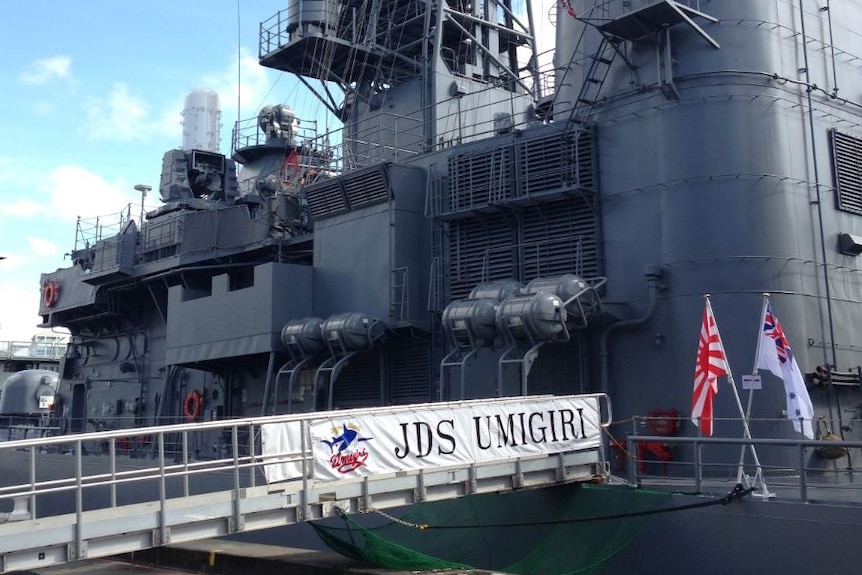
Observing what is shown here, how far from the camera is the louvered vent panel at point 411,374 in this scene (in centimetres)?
1697

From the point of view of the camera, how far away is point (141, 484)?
1852 centimetres

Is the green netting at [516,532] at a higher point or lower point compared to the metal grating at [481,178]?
lower

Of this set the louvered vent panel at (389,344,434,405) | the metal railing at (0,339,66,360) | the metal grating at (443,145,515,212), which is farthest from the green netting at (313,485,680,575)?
the metal railing at (0,339,66,360)

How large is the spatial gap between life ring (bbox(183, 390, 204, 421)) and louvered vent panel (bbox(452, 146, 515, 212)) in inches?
344

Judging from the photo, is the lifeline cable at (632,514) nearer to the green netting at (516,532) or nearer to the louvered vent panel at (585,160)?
the green netting at (516,532)

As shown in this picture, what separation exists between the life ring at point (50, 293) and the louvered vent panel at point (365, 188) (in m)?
13.9

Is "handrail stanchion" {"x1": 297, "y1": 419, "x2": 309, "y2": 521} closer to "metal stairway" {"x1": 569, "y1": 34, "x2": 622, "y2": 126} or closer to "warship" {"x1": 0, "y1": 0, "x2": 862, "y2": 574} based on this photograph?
"warship" {"x1": 0, "y1": 0, "x2": 862, "y2": 574}

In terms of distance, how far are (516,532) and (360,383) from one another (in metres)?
7.09

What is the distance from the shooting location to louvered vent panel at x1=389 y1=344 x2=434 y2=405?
17.0 metres

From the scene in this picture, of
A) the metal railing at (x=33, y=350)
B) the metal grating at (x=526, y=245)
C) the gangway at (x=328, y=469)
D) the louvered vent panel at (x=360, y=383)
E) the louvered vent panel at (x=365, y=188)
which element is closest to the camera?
the gangway at (x=328, y=469)

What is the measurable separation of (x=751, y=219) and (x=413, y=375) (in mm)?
7034

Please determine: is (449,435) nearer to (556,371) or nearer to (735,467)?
(735,467)

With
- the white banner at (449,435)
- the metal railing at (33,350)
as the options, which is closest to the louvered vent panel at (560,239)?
the white banner at (449,435)

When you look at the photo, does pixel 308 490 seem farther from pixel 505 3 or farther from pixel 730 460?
pixel 505 3
